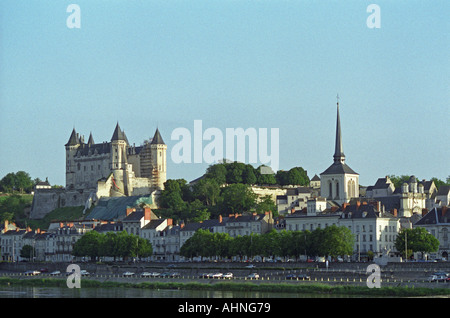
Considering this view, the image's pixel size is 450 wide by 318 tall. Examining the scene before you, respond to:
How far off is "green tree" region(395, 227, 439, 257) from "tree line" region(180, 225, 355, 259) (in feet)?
13.8

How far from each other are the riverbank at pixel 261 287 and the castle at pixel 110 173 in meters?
51.6

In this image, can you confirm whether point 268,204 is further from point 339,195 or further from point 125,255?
point 125,255

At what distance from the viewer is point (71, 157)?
135750 mm

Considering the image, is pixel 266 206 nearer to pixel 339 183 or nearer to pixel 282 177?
pixel 339 183

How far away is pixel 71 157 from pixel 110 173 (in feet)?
35.7

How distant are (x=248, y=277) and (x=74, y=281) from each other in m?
13.3

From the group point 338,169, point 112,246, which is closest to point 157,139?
point 338,169

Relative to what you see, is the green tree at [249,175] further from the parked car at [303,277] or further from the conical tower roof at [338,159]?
the parked car at [303,277]

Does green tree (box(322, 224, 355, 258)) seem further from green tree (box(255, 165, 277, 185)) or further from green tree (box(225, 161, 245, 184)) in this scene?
green tree (box(255, 165, 277, 185))

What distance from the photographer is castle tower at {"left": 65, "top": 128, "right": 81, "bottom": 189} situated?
134 m

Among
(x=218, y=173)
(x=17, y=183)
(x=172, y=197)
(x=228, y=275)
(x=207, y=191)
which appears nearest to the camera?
(x=228, y=275)

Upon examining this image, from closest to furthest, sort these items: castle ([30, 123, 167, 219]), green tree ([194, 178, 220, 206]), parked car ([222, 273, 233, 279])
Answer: parked car ([222, 273, 233, 279]) → green tree ([194, 178, 220, 206]) → castle ([30, 123, 167, 219])

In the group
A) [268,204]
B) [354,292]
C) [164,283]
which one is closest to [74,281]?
[164,283]

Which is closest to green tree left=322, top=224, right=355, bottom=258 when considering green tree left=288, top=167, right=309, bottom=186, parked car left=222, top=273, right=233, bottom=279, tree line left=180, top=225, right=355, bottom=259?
tree line left=180, top=225, right=355, bottom=259
